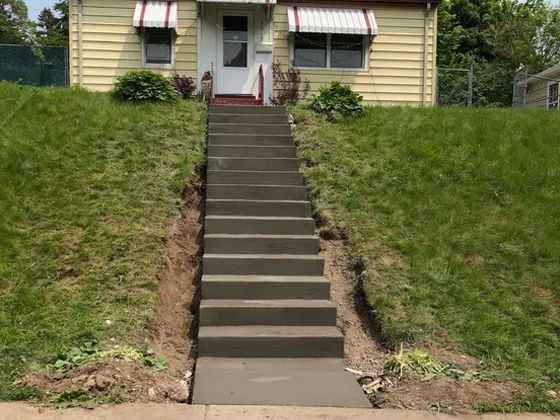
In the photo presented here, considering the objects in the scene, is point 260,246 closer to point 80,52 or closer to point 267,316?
point 267,316

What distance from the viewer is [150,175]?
7.04m

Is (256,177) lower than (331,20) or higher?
lower

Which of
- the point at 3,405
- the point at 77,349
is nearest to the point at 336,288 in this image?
the point at 77,349

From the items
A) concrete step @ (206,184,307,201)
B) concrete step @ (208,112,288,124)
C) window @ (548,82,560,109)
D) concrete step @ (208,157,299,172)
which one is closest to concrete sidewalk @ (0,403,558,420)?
concrete step @ (206,184,307,201)

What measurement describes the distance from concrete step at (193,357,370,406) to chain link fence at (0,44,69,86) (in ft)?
34.2

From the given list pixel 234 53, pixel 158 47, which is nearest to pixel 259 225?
pixel 234 53

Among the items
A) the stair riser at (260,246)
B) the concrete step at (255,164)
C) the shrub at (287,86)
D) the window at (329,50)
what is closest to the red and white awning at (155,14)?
the shrub at (287,86)

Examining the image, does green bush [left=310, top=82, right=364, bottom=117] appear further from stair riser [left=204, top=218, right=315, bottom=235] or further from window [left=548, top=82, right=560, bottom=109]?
window [left=548, top=82, right=560, bottom=109]

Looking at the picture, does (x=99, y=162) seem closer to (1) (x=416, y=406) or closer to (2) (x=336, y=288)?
(2) (x=336, y=288)

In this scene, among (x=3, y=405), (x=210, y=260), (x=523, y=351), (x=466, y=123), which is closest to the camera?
(x=3, y=405)

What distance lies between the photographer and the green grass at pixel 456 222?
197 inches

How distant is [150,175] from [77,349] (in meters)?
3.03

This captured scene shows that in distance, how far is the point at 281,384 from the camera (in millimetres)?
4312

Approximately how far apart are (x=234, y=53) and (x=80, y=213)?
7.65 meters
